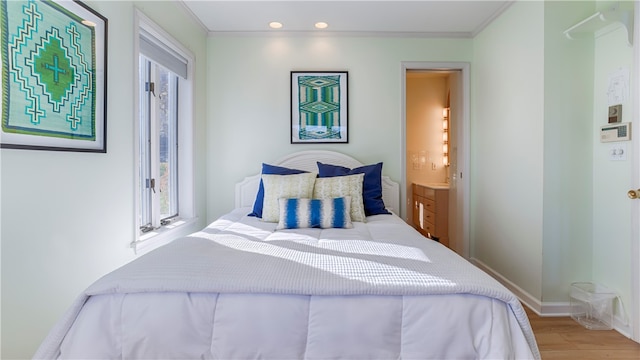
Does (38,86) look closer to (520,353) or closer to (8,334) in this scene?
(8,334)

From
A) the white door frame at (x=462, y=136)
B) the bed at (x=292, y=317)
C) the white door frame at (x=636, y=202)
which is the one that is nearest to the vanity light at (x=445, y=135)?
the white door frame at (x=462, y=136)

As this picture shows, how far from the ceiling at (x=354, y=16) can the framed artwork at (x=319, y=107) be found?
1.53 ft

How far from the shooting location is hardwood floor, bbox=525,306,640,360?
1997 mm

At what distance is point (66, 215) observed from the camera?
1708 mm

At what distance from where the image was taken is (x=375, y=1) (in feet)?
9.34

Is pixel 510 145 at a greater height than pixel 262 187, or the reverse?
pixel 510 145

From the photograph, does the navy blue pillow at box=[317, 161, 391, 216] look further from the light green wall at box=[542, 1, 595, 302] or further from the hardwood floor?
the hardwood floor

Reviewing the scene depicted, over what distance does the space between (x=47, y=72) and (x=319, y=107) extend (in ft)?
7.56

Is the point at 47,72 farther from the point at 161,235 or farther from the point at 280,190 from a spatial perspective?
the point at 280,190

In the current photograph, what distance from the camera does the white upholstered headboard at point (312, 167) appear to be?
11.4ft

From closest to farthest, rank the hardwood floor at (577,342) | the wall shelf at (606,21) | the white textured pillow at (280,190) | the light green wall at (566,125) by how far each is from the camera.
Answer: the hardwood floor at (577,342), the wall shelf at (606,21), the light green wall at (566,125), the white textured pillow at (280,190)

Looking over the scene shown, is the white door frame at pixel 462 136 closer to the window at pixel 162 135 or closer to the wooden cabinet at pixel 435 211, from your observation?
the wooden cabinet at pixel 435 211

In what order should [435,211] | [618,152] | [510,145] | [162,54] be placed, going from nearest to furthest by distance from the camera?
1. [618,152]
2. [162,54]
3. [510,145]
4. [435,211]

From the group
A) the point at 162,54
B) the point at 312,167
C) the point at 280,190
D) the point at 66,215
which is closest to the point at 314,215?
the point at 280,190
